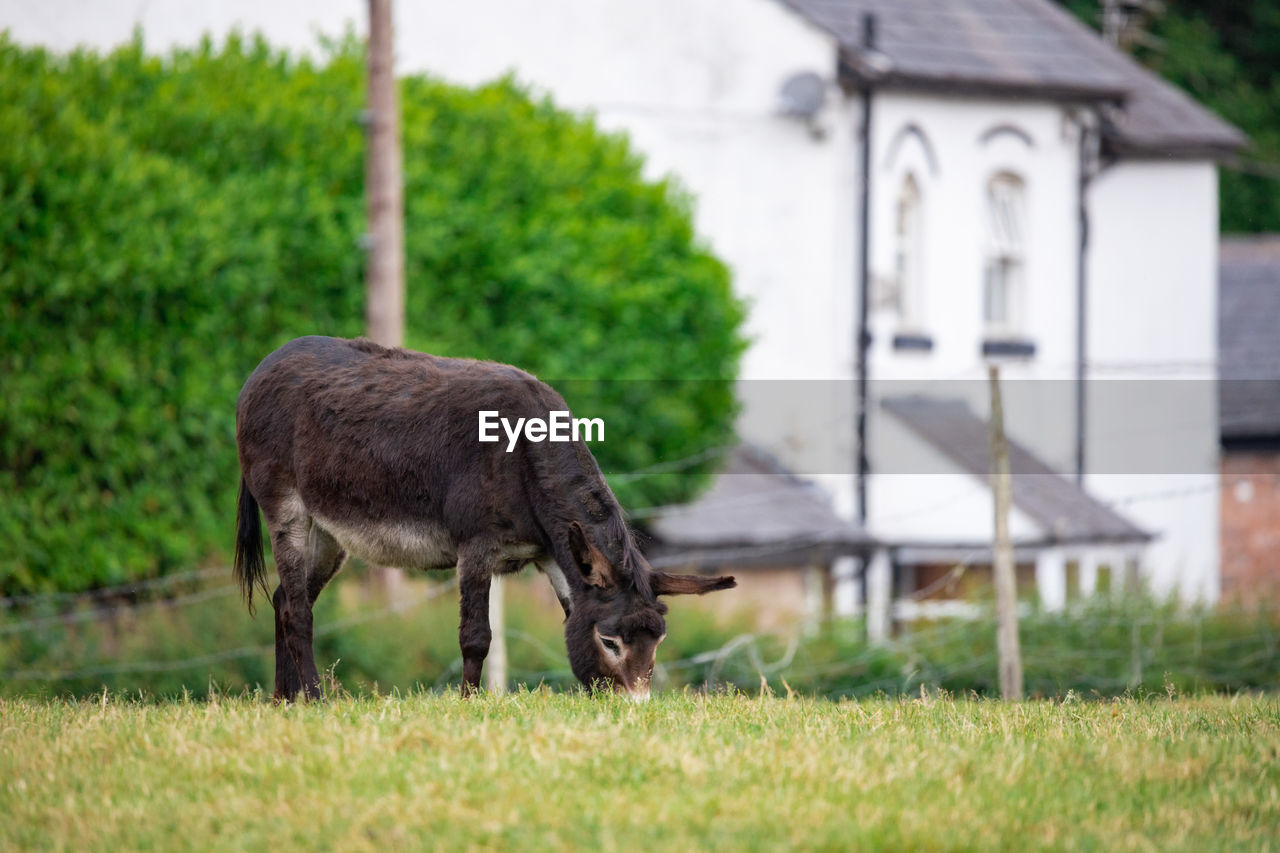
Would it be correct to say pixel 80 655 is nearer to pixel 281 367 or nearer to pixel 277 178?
pixel 277 178

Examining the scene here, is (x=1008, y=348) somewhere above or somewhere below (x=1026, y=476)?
above

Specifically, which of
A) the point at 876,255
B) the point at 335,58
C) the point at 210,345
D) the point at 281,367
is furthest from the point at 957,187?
the point at 281,367

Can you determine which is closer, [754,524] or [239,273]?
[239,273]

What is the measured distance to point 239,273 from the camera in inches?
651

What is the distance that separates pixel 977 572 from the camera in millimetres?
22359

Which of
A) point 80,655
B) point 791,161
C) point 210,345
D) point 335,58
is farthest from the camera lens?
point 791,161

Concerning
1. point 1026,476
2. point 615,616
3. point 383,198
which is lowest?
point 1026,476

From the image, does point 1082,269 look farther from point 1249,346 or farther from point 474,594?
point 474,594

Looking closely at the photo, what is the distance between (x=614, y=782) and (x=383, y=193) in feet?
37.8

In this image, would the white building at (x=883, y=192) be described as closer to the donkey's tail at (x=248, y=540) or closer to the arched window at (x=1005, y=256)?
the arched window at (x=1005, y=256)

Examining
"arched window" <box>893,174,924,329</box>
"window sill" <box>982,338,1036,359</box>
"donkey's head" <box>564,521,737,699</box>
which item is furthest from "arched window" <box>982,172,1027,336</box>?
"donkey's head" <box>564,521,737,699</box>

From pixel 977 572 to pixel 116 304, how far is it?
11599 mm

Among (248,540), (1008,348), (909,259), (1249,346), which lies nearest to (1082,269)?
(1008,348)

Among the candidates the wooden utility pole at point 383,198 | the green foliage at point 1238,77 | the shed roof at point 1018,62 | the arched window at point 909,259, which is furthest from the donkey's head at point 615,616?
the green foliage at point 1238,77
